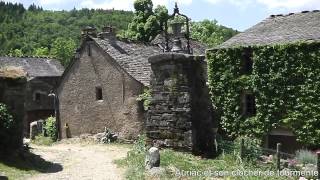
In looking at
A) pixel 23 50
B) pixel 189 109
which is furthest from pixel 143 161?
pixel 23 50

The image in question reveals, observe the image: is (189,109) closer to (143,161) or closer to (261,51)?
(143,161)

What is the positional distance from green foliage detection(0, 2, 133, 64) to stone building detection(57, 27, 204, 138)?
56873mm

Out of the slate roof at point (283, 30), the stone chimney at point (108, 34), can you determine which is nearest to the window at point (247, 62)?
the slate roof at point (283, 30)

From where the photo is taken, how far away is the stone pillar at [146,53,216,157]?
53.0 feet

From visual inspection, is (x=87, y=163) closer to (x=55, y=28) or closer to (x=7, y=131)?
(x=7, y=131)

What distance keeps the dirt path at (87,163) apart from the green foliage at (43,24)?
64.0m

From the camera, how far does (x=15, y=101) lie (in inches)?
673

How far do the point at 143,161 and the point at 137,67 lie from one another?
37.5 feet

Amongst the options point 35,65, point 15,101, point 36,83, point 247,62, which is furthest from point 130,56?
point 35,65

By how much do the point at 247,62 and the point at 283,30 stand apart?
2.56 metres

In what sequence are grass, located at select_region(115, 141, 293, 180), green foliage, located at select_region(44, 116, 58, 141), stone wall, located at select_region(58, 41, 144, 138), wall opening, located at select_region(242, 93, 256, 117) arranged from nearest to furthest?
1. grass, located at select_region(115, 141, 293, 180)
2. wall opening, located at select_region(242, 93, 256, 117)
3. stone wall, located at select_region(58, 41, 144, 138)
4. green foliage, located at select_region(44, 116, 58, 141)

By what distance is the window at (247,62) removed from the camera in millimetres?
23609

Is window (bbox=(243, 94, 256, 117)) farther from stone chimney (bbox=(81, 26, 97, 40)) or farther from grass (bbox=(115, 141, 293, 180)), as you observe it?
stone chimney (bbox=(81, 26, 97, 40))

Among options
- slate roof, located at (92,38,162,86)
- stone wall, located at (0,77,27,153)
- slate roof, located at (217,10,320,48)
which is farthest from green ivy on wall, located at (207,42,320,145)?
stone wall, located at (0,77,27,153)
